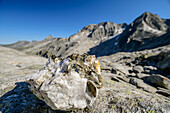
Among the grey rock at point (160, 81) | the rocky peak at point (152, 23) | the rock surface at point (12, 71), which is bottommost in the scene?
the grey rock at point (160, 81)

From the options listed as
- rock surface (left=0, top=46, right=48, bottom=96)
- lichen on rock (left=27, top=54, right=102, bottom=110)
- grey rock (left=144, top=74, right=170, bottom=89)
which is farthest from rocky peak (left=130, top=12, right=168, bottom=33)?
rock surface (left=0, top=46, right=48, bottom=96)

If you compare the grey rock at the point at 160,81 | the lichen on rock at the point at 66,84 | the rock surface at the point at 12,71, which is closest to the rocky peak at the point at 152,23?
the grey rock at the point at 160,81

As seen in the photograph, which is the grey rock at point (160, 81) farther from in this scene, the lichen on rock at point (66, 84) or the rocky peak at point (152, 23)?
the rocky peak at point (152, 23)

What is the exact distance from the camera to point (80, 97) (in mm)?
5523

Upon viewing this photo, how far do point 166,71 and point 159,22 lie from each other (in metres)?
92.5

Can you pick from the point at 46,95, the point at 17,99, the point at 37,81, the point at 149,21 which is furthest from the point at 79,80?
the point at 149,21

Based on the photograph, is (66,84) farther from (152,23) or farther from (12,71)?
(152,23)

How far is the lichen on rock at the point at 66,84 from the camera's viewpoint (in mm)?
5035

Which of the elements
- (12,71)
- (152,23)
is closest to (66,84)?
(12,71)

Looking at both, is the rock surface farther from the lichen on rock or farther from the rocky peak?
the rocky peak

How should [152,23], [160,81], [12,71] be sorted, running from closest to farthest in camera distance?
[160,81] → [12,71] → [152,23]

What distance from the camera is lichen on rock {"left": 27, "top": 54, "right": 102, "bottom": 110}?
5.04 meters

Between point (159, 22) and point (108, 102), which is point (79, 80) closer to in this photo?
point (108, 102)

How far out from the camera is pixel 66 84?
530 cm
